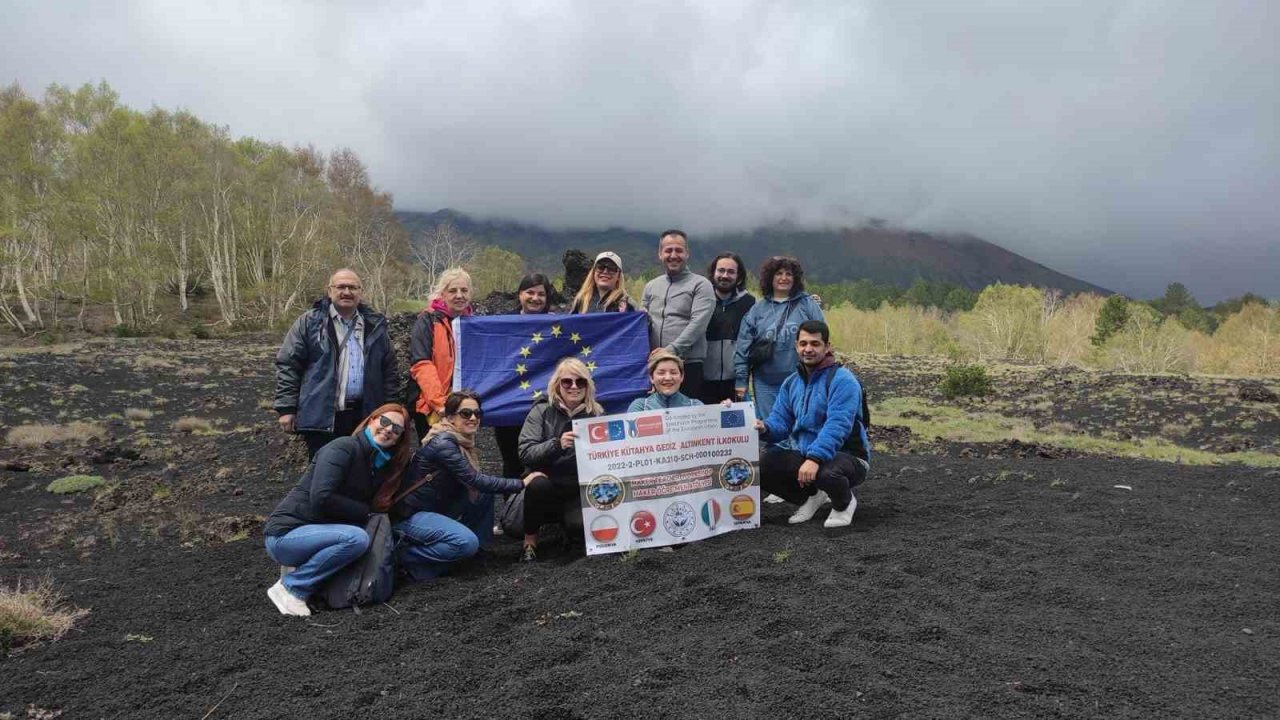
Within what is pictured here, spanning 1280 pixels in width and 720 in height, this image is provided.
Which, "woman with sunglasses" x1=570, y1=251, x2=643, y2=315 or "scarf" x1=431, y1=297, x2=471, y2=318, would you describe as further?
"woman with sunglasses" x1=570, y1=251, x2=643, y2=315

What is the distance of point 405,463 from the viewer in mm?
5383

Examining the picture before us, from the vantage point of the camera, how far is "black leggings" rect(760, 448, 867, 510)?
5836 mm

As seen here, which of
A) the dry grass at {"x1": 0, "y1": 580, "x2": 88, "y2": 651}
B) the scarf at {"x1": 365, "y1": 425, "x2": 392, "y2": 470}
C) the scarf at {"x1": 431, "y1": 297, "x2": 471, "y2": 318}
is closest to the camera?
the dry grass at {"x1": 0, "y1": 580, "x2": 88, "y2": 651}

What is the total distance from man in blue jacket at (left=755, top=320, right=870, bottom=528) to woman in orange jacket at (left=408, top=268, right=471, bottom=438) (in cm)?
277

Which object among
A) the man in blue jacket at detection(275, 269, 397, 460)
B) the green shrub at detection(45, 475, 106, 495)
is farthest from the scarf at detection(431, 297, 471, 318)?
the green shrub at detection(45, 475, 106, 495)

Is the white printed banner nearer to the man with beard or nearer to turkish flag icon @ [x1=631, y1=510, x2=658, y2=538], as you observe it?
turkish flag icon @ [x1=631, y1=510, x2=658, y2=538]

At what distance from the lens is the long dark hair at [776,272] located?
21.3 ft

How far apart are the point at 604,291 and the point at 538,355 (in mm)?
877

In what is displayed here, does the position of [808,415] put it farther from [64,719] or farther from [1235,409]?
[1235,409]

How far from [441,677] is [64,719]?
1.88 m

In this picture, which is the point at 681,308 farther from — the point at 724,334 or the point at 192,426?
the point at 192,426

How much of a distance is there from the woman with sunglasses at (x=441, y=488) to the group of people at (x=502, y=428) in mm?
11

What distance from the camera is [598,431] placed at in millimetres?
5688

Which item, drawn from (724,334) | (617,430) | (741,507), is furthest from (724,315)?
(741,507)
